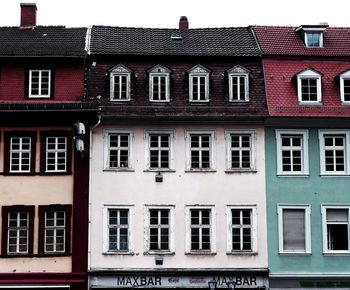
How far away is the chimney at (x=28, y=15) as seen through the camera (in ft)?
120

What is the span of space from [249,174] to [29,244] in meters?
8.54

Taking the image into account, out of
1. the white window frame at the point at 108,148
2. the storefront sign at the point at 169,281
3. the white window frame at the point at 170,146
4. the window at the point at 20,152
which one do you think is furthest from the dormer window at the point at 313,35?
the window at the point at 20,152

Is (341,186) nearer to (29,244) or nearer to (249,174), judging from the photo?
(249,174)

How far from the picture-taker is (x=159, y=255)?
1227 inches

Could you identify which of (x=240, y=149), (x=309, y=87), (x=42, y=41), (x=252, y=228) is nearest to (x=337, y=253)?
(x=252, y=228)

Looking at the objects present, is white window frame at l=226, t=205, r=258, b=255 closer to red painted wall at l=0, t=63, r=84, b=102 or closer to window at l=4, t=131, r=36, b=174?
red painted wall at l=0, t=63, r=84, b=102

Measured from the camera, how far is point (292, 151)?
1268 inches

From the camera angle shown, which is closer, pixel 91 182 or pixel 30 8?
pixel 91 182

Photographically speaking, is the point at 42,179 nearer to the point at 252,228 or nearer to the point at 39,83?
the point at 39,83

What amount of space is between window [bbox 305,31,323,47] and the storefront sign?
33.4 ft

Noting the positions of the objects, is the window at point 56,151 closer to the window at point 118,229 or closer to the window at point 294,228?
the window at point 118,229

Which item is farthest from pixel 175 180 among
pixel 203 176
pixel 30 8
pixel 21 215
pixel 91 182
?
pixel 30 8

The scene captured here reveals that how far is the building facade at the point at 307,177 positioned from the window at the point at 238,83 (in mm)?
838

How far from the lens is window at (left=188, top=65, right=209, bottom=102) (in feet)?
107
